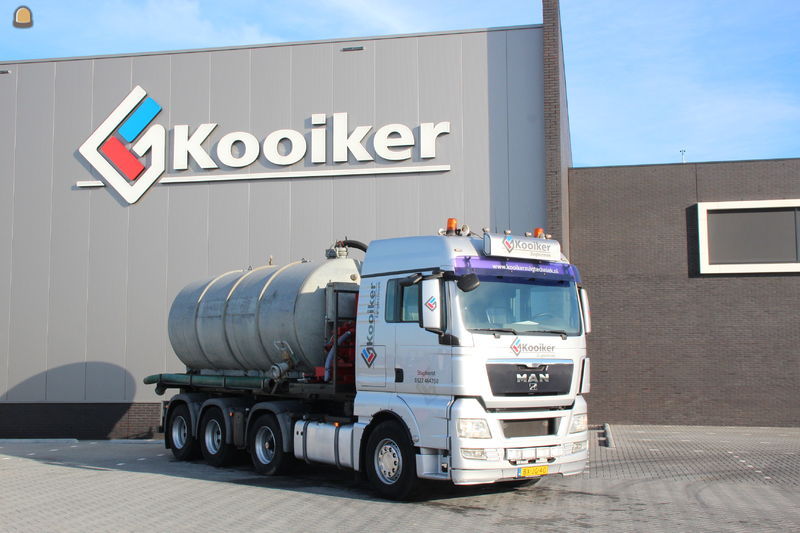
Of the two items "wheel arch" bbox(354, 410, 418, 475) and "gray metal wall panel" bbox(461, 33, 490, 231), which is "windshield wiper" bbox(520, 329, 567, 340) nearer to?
"wheel arch" bbox(354, 410, 418, 475)

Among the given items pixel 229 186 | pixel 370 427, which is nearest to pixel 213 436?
pixel 370 427

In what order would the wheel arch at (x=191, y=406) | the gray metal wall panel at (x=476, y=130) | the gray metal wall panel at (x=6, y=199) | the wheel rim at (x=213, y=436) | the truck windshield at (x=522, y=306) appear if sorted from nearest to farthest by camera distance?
1. the truck windshield at (x=522, y=306)
2. the wheel rim at (x=213, y=436)
3. the wheel arch at (x=191, y=406)
4. the gray metal wall panel at (x=476, y=130)
5. the gray metal wall panel at (x=6, y=199)

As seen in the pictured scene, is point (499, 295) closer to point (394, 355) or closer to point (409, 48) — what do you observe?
point (394, 355)

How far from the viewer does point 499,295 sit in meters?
10.1

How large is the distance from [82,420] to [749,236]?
55.7ft

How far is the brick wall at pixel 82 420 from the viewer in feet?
66.5

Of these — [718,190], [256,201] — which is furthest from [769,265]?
[256,201]

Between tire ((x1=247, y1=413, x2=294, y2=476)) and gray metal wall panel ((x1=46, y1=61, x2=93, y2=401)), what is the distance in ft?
30.2

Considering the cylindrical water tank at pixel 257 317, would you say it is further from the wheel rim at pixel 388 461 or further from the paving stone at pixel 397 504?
the wheel rim at pixel 388 461

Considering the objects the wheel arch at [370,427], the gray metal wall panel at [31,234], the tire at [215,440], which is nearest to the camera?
the wheel arch at [370,427]

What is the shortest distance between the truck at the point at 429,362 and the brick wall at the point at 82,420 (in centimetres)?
825

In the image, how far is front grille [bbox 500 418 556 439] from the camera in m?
9.75

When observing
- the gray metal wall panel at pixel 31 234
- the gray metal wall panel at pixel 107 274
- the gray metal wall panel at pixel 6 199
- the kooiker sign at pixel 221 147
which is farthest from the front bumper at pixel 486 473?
the gray metal wall panel at pixel 6 199

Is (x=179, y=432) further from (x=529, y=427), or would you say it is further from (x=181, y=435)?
(x=529, y=427)
